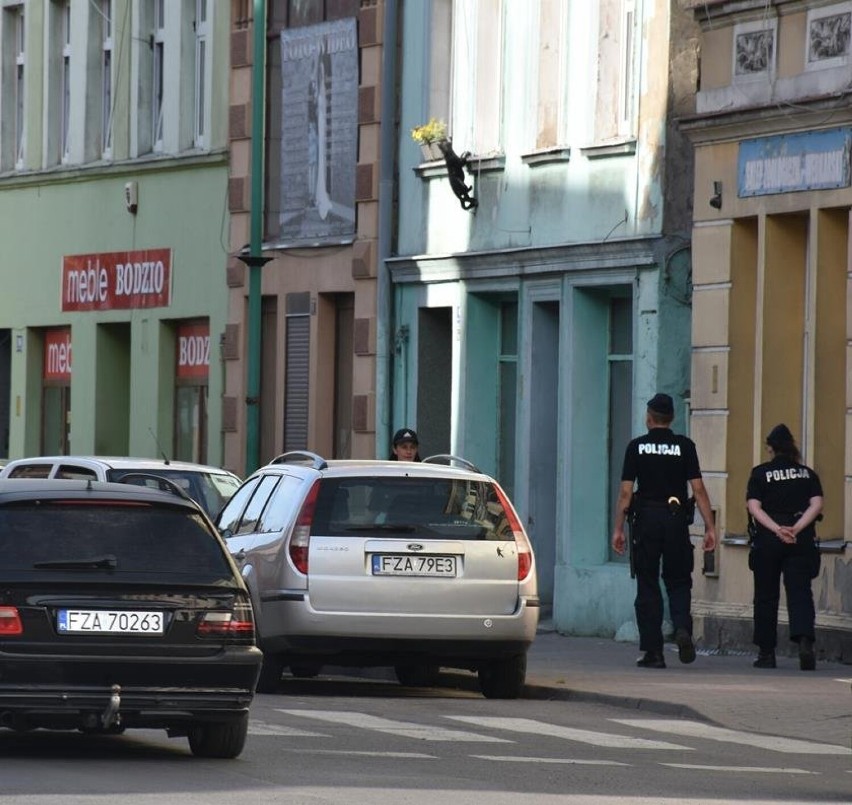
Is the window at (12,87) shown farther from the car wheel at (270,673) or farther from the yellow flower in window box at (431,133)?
the car wheel at (270,673)

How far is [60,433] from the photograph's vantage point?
3781 centimetres

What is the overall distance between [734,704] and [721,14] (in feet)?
25.0

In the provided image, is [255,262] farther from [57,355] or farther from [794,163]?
[57,355]

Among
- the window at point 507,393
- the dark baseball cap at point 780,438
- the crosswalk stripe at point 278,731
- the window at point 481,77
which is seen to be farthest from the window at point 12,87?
the crosswalk stripe at point 278,731

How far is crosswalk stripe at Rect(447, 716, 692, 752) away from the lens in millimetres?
15094

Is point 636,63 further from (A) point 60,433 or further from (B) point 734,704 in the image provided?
(A) point 60,433

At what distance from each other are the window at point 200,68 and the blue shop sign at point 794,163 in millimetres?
12385

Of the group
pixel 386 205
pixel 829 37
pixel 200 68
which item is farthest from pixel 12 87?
pixel 829 37

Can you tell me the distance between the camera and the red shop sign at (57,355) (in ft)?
123

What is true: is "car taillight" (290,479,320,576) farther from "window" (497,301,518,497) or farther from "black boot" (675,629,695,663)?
"window" (497,301,518,497)

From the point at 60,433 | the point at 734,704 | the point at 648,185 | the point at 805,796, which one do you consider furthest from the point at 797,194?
the point at 60,433

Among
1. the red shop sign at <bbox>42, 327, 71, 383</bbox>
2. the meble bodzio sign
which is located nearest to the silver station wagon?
the meble bodzio sign

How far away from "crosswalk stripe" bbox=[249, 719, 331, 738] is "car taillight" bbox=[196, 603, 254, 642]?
1712 millimetres

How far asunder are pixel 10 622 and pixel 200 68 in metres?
22.0
